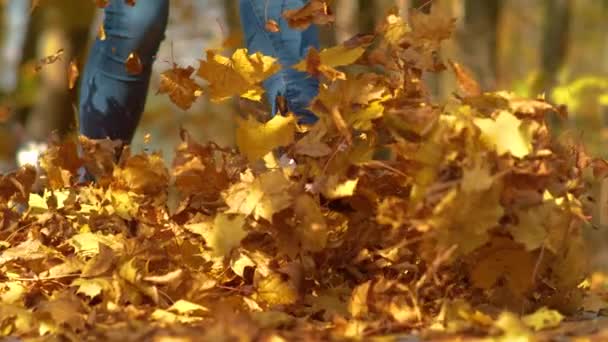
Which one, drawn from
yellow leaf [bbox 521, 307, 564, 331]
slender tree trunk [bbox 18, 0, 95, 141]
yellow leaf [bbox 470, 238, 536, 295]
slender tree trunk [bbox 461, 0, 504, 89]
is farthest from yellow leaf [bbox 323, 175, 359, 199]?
slender tree trunk [bbox 18, 0, 95, 141]

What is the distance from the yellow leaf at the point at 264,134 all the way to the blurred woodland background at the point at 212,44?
1.30 feet

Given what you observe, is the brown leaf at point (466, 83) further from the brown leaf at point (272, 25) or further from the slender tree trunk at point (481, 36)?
the slender tree trunk at point (481, 36)

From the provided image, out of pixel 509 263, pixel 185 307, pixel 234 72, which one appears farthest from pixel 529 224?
pixel 234 72

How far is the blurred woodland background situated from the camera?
325 inches

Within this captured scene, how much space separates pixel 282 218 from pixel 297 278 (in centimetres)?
13

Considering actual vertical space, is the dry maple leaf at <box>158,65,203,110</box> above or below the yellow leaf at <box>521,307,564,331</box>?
below

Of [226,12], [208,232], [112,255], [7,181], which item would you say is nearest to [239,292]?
[208,232]

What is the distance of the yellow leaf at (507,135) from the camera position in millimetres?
1820

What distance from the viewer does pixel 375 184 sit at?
6.98 ft

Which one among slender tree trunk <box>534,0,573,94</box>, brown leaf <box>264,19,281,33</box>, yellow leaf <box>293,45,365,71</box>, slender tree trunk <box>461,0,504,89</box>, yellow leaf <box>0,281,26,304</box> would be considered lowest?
slender tree trunk <box>534,0,573,94</box>

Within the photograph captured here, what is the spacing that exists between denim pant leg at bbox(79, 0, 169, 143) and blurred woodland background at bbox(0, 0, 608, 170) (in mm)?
261

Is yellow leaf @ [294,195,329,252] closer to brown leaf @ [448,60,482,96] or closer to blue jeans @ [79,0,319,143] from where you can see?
brown leaf @ [448,60,482,96]

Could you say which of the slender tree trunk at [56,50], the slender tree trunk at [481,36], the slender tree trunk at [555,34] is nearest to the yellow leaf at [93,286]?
the slender tree trunk at [481,36]

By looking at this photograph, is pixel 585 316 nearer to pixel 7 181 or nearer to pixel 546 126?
pixel 546 126
